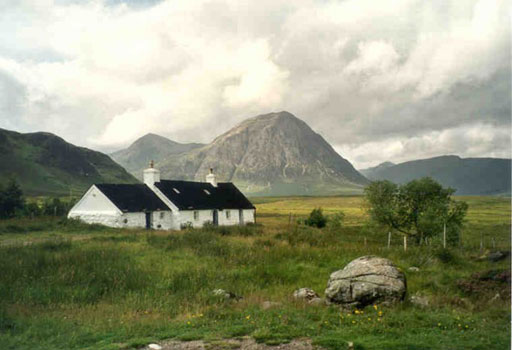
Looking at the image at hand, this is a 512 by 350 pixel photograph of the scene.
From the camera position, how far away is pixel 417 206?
3400cm

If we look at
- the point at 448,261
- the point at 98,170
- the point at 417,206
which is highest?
the point at 98,170

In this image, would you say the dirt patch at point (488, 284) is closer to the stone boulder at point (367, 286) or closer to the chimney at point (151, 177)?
the stone boulder at point (367, 286)

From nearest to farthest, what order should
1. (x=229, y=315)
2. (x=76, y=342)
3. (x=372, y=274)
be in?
(x=76, y=342) → (x=229, y=315) → (x=372, y=274)

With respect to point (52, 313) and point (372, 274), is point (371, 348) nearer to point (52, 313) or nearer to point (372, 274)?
point (372, 274)

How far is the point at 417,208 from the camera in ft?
111

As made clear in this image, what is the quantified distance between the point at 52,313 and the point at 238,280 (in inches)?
295

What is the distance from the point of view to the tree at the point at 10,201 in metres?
48.4

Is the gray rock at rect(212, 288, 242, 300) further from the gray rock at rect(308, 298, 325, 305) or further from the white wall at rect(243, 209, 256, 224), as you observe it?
the white wall at rect(243, 209, 256, 224)

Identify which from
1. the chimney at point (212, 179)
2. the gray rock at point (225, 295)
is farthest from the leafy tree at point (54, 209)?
the gray rock at point (225, 295)

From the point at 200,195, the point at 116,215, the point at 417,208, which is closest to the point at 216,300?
the point at 417,208

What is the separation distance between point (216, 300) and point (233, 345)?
4663 millimetres

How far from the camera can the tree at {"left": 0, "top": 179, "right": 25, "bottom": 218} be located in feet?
159

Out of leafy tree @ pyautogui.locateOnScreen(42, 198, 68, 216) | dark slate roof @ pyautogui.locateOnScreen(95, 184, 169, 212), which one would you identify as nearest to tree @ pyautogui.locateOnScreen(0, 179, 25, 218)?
leafy tree @ pyautogui.locateOnScreen(42, 198, 68, 216)

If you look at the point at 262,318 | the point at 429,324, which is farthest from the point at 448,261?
the point at 262,318
